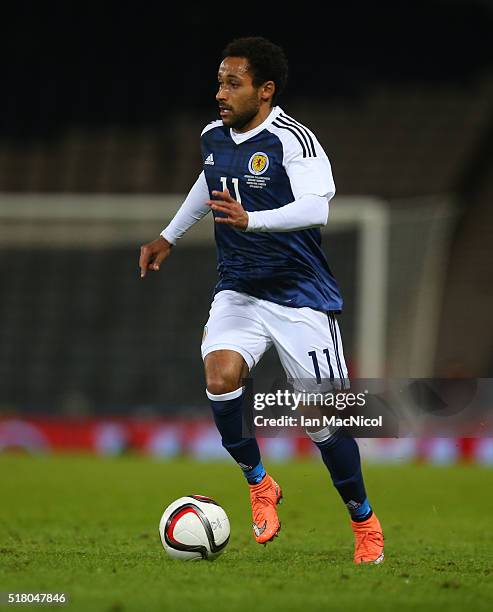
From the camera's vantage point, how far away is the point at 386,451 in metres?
17.3

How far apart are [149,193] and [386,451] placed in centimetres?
766

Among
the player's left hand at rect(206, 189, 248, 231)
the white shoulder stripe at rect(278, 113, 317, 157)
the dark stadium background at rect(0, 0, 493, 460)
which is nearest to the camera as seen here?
the player's left hand at rect(206, 189, 248, 231)

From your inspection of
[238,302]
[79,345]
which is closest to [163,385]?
[79,345]

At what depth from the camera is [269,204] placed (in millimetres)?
6121

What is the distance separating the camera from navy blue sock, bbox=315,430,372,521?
6105 mm

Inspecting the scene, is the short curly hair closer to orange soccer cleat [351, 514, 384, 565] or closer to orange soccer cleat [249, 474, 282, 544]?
orange soccer cleat [249, 474, 282, 544]

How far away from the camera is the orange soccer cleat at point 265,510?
6.18m

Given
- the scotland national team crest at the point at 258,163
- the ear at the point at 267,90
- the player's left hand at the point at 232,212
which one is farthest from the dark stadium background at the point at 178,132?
the player's left hand at the point at 232,212

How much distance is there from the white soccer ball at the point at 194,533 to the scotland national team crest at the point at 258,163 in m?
1.70

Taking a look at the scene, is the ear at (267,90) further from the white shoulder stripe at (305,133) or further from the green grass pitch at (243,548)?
the green grass pitch at (243,548)

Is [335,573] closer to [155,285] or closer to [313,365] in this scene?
[313,365]

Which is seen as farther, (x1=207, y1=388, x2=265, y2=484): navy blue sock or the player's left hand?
(x1=207, y1=388, x2=265, y2=484): navy blue sock

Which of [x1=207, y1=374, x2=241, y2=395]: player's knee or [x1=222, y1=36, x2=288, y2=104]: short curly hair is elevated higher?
[x1=222, y1=36, x2=288, y2=104]: short curly hair

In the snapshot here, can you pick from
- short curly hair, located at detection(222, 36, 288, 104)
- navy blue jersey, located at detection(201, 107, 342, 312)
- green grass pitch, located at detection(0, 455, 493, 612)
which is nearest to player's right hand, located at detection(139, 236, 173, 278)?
navy blue jersey, located at detection(201, 107, 342, 312)
